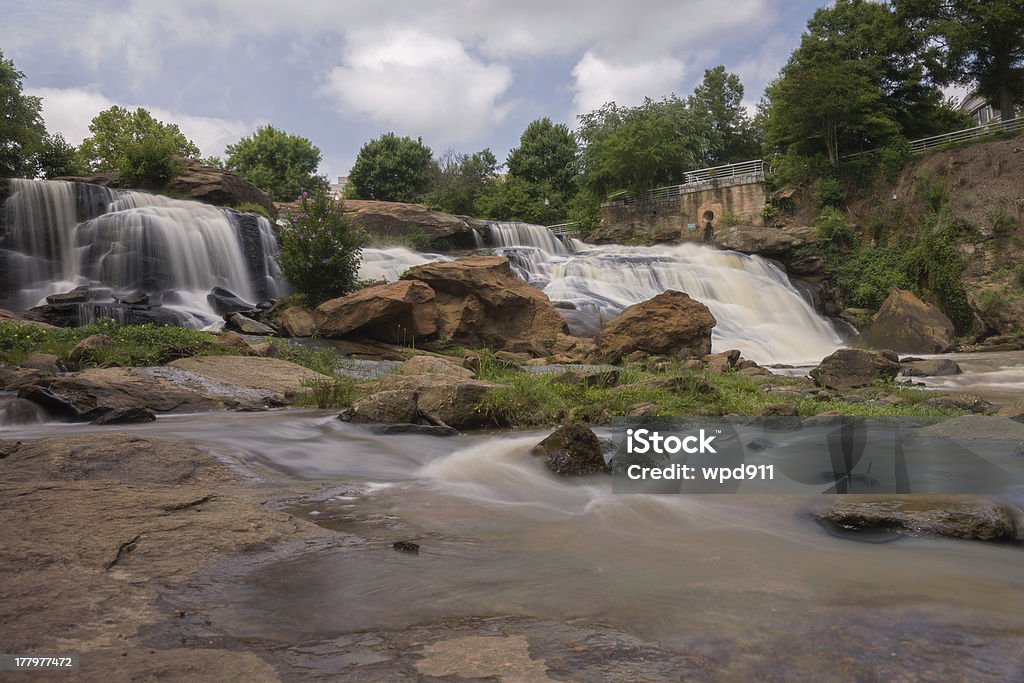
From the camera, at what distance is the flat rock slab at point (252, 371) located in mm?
8852

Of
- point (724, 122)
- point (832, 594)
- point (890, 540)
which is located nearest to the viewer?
point (832, 594)

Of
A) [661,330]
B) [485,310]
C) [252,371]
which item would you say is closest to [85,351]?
[252,371]

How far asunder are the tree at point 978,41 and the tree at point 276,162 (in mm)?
39887

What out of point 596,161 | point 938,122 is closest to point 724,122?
point 596,161

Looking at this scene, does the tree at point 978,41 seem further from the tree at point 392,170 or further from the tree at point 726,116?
the tree at point 392,170

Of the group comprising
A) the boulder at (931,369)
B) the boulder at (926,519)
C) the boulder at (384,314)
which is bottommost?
the boulder at (931,369)

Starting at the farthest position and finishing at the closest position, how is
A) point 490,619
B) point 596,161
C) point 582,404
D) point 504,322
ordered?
point 596,161 → point 504,322 → point 582,404 → point 490,619

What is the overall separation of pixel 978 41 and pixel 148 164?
3336 cm

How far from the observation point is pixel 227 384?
866 cm

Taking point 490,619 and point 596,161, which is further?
point 596,161

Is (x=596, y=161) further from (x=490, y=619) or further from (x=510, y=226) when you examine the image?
(x=490, y=619)

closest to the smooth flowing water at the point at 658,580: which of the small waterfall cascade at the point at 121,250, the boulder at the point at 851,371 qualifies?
the boulder at the point at 851,371

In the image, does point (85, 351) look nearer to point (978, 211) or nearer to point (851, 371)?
point (851, 371)

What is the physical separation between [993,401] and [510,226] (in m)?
23.1
